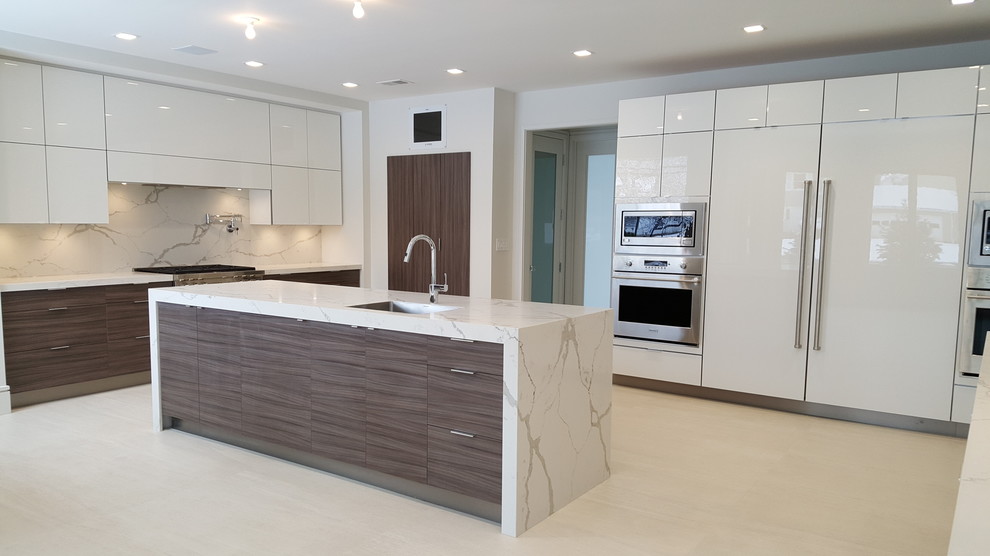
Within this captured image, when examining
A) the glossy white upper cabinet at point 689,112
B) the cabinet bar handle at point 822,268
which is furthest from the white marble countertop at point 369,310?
the glossy white upper cabinet at point 689,112

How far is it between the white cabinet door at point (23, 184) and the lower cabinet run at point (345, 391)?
1564mm

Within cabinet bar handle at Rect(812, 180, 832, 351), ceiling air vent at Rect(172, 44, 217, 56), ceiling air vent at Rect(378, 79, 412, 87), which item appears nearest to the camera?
cabinet bar handle at Rect(812, 180, 832, 351)

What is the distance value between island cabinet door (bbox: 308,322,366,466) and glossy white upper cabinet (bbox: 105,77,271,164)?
3028 millimetres

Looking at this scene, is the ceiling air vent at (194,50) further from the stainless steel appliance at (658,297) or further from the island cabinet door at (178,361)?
the stainless steel appliance at (658,297)

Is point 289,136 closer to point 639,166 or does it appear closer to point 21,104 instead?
point 21,104

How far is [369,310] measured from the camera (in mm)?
3264

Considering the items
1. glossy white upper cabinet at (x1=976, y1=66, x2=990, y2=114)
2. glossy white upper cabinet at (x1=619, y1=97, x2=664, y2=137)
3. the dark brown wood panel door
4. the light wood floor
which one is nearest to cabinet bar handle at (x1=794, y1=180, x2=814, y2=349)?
the light wood floor

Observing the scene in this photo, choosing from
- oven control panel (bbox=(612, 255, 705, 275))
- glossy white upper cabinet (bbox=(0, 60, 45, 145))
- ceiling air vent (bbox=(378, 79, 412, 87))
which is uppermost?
ceiling air vent (bbox=(378, 79, 412, 87))

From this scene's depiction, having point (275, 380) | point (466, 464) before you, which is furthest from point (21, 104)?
point (466, 464)

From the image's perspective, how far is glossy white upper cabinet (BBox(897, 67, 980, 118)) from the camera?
3.95 metres

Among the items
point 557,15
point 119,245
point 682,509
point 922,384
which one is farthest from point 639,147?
point 119,245

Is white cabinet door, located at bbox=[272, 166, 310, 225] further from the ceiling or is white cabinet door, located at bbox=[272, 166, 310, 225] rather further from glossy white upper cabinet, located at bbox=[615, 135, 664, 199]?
glossy white upper cabinet, located at bbox=[615, 135, 664, 199]

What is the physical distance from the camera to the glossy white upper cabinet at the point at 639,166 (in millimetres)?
5043

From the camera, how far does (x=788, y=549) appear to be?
2688mm
